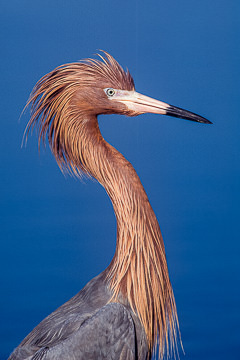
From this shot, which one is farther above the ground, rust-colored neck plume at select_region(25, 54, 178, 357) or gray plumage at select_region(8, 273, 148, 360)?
rust-colored neck plume at select_region(25, 54, 178, 357)

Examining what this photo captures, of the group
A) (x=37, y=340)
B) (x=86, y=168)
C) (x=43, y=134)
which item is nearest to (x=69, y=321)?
(x=37, y=340)

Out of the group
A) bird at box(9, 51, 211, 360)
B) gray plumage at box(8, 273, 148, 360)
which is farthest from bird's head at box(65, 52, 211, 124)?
gray plumage at box(8, 273, 148, 360)

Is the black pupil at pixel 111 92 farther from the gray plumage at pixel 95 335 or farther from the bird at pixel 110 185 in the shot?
the gray plumage at pixel 95 335

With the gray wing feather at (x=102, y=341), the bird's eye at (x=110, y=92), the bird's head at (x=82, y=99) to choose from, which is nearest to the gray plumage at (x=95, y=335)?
the gray wing feather at (x=102, y=341)

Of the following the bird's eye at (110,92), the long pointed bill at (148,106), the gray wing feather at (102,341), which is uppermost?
the bird's eye at (110,92)

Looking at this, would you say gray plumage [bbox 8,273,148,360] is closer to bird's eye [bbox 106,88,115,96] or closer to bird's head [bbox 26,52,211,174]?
bird's head [bbox 26,52,211,174]

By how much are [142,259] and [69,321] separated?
30cm

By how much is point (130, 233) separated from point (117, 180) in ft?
0.58

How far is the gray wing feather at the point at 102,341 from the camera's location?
1.51 meters

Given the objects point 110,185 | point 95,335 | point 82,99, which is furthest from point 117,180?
point 95,335

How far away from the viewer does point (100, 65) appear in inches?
64.4

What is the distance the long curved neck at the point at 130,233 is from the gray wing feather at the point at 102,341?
93 mm

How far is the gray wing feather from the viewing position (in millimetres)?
1506

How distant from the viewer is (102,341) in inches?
59.5
